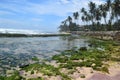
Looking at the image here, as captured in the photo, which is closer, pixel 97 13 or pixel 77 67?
pixel 77 67

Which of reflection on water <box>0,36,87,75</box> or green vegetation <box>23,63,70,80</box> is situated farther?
reflection on water <box>0,36,87,75</box>

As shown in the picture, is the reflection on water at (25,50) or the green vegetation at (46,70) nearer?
the green vegetation at (46,70)

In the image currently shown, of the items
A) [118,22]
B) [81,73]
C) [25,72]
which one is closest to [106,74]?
[81,73]

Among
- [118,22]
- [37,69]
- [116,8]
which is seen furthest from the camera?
[118,22]

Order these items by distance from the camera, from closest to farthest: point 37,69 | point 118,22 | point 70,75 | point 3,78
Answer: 1. point 3,78
2. point 70,75
3. point 37,69
4. point 118,22

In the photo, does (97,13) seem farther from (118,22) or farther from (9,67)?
(9,67)

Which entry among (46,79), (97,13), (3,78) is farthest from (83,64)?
(97,13)

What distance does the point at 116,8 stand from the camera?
74438 mm

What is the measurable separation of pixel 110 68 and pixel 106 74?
215 centimetres

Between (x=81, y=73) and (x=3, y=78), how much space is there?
595cm

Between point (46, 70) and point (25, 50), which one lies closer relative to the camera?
point (46, 70)

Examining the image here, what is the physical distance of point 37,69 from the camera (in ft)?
61.7

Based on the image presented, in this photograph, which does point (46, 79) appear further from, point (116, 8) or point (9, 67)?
point (116, 8)

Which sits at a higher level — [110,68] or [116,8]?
[116,8]
